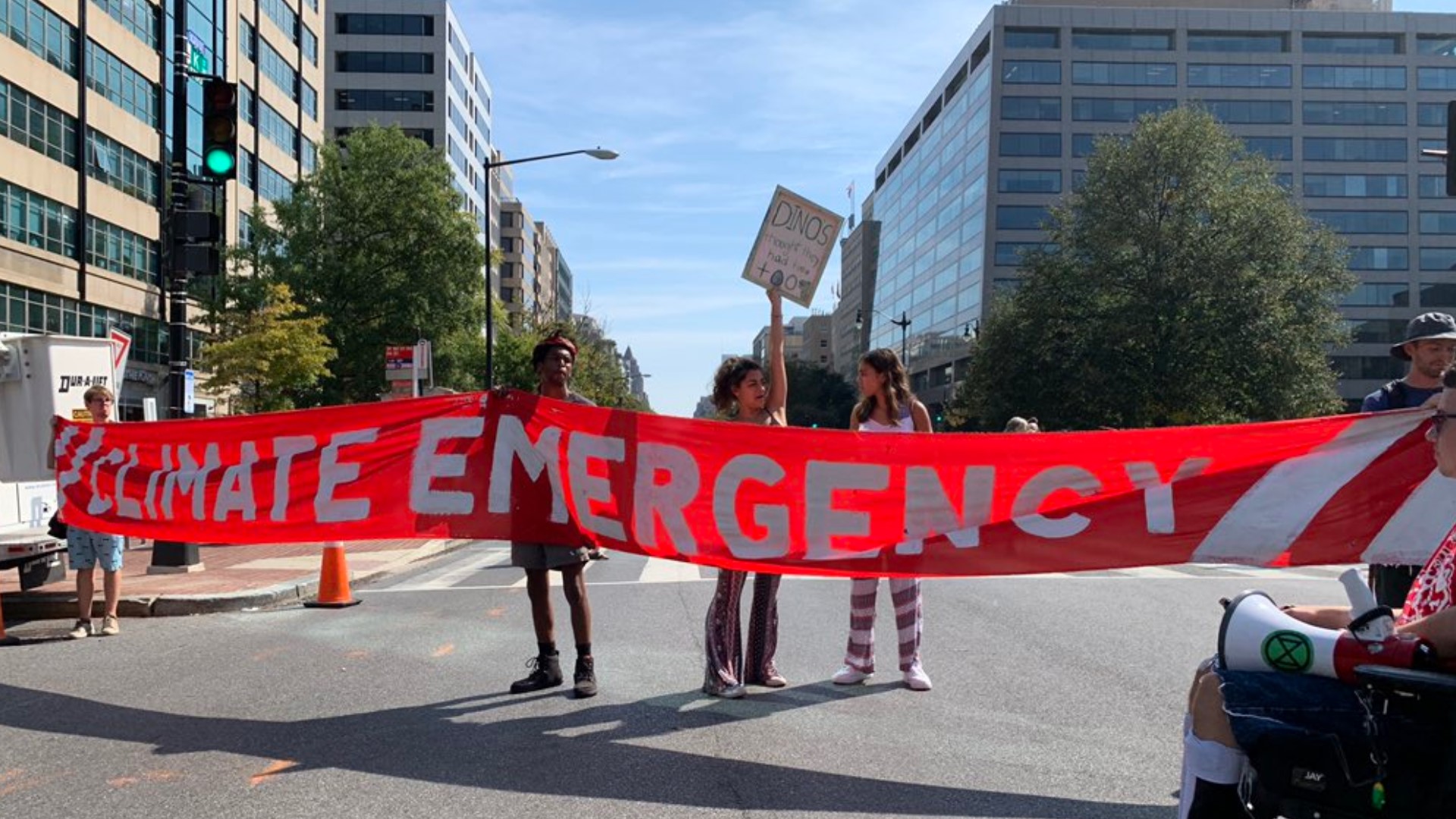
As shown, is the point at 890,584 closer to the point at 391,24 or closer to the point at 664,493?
the point at 664,493

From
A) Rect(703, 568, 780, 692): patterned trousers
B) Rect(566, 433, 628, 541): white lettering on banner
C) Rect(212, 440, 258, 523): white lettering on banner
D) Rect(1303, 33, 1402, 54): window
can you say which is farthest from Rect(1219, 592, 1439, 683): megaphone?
Rect(1303, 33, 1402, 54): window

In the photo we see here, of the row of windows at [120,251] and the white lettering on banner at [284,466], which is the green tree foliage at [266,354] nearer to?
the row of windows at [120,251]

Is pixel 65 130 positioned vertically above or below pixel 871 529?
above

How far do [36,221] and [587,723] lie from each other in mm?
35973

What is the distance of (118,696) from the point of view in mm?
6445

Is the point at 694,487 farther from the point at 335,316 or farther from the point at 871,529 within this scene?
the point at 335,316

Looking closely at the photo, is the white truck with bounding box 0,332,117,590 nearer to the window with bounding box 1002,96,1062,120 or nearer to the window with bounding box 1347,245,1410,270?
the window with bounding box 1002,96,1062,120

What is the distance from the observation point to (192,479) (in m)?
7.58

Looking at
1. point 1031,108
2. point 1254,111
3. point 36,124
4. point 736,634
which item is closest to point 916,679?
point 736,634

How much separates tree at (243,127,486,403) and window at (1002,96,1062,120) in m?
57.9

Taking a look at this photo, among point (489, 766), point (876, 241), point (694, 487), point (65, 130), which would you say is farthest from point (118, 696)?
point (876, 241)

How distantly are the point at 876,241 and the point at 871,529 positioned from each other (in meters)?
149

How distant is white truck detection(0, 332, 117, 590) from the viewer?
1071cm

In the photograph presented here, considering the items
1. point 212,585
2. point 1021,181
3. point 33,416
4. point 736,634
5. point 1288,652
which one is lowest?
point 212,585
